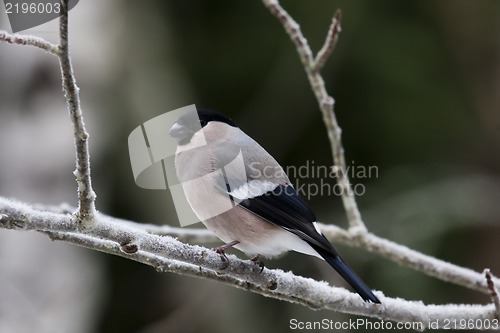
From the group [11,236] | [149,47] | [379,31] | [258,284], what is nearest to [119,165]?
[149,47]

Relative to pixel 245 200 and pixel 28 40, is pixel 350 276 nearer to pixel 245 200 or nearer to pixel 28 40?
pixel 245 200

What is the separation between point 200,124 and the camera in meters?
2.68

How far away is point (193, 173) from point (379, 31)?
110 inches

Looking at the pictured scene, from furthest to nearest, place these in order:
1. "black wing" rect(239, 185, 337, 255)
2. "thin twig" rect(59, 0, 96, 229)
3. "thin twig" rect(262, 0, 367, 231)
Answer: "thin twig" rect(262, 0, 367, 231), "black wing" rect(239, 185, 337, 255), "thin twig" rect(59, 0, 96, 229)

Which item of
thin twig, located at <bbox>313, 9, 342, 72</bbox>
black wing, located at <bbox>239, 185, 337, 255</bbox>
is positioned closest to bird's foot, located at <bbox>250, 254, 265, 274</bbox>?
black wing, located at <bbox>239, 185, 337, 255</bbox>

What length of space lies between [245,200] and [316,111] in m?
2.68

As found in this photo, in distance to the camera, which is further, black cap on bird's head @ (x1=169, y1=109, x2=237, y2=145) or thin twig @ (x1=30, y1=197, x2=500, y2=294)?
thin twig @ (x1=30, y1=197, x2=500, y2=294)

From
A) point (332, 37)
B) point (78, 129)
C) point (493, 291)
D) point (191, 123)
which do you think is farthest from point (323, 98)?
point (78, 129)

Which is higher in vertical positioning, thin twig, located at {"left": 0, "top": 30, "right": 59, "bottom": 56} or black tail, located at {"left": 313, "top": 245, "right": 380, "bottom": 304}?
thin twig, located at {"left": 0, "top": 30, "right": 59, "bottom": 56}

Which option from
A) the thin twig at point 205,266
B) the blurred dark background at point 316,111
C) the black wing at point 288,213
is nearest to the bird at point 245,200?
the black wing at point 288,213

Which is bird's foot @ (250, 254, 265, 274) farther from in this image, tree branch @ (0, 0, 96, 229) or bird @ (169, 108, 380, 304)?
tree branch @ (0, 0, 96, 229)

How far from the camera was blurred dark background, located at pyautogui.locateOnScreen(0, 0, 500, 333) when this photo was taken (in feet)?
14.1

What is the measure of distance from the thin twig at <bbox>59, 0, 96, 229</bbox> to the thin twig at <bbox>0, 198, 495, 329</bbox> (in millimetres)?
38

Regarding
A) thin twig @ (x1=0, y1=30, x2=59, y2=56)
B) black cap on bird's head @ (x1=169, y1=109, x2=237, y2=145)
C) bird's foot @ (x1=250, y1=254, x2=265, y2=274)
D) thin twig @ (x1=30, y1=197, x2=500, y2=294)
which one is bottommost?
Result: thin twig @ (x1=30, y1=197, x2=500, y2=294)
